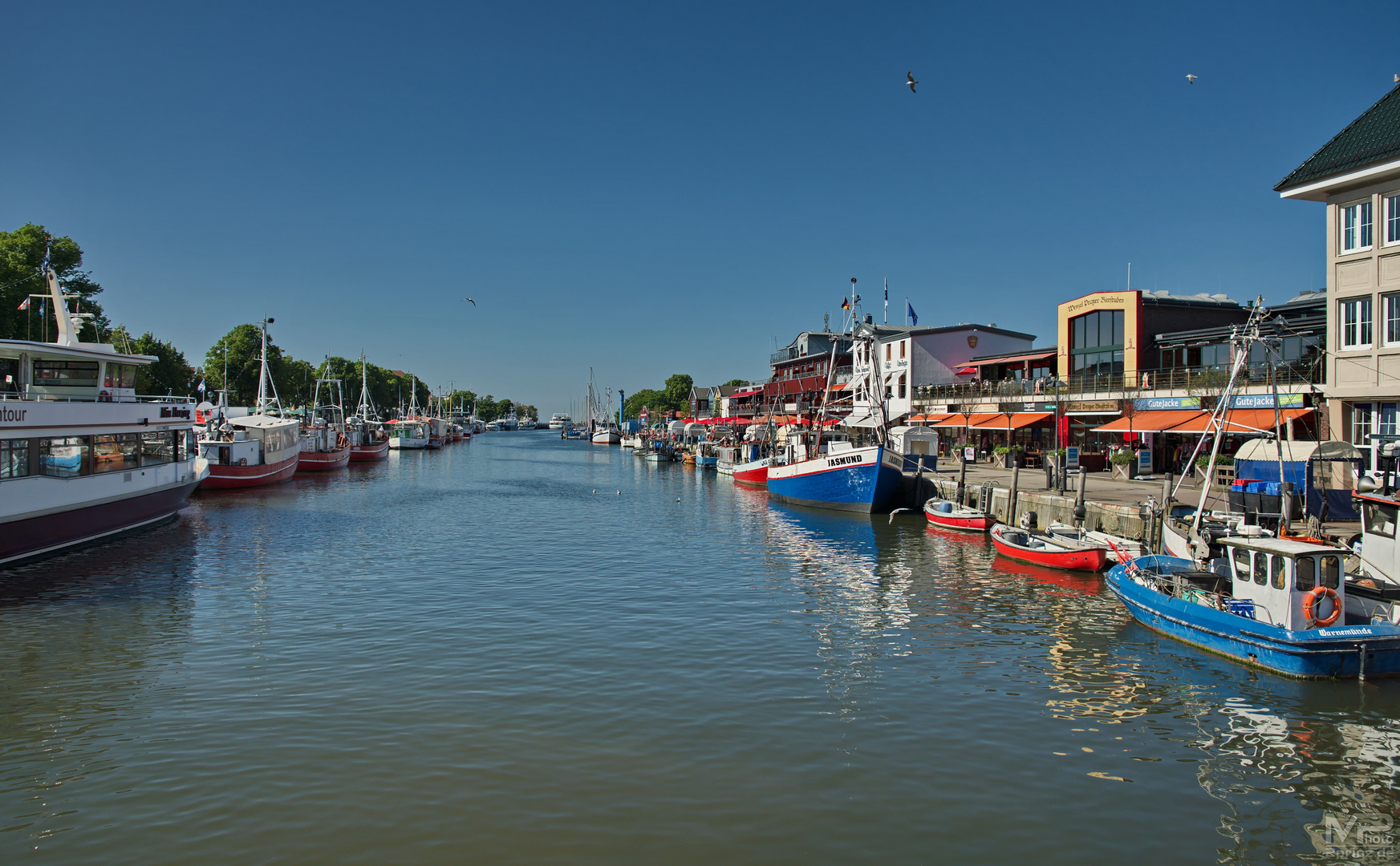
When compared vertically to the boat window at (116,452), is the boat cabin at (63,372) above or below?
above

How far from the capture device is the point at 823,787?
35.1 ft

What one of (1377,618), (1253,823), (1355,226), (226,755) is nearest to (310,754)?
(226,755)

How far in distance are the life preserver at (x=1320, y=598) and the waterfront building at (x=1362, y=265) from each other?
1413 centimetres

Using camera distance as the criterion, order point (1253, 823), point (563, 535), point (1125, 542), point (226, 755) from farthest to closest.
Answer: point (563, 535), point (1125, 542), point (226, 755), point (1253, 823)


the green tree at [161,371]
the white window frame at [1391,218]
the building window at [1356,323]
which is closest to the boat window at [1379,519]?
the building window at [1356,323]

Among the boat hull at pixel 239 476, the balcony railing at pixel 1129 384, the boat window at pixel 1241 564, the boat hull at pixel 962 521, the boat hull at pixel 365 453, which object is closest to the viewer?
the boat window at pixel 1241 564

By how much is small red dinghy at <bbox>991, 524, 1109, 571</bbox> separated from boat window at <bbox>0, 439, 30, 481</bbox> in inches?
1278

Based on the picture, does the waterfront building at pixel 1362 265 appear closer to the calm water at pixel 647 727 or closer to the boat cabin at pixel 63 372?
the calm water at pixel 647 727

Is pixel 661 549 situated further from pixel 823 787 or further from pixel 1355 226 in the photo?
pixel 1355 226

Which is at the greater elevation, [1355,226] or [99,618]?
[1355,226]

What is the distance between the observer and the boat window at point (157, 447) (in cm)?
3256

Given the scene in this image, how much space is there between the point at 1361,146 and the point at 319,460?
73.9 metres

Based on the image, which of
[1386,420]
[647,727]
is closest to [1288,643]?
[647,727]

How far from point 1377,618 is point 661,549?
70.8ft
